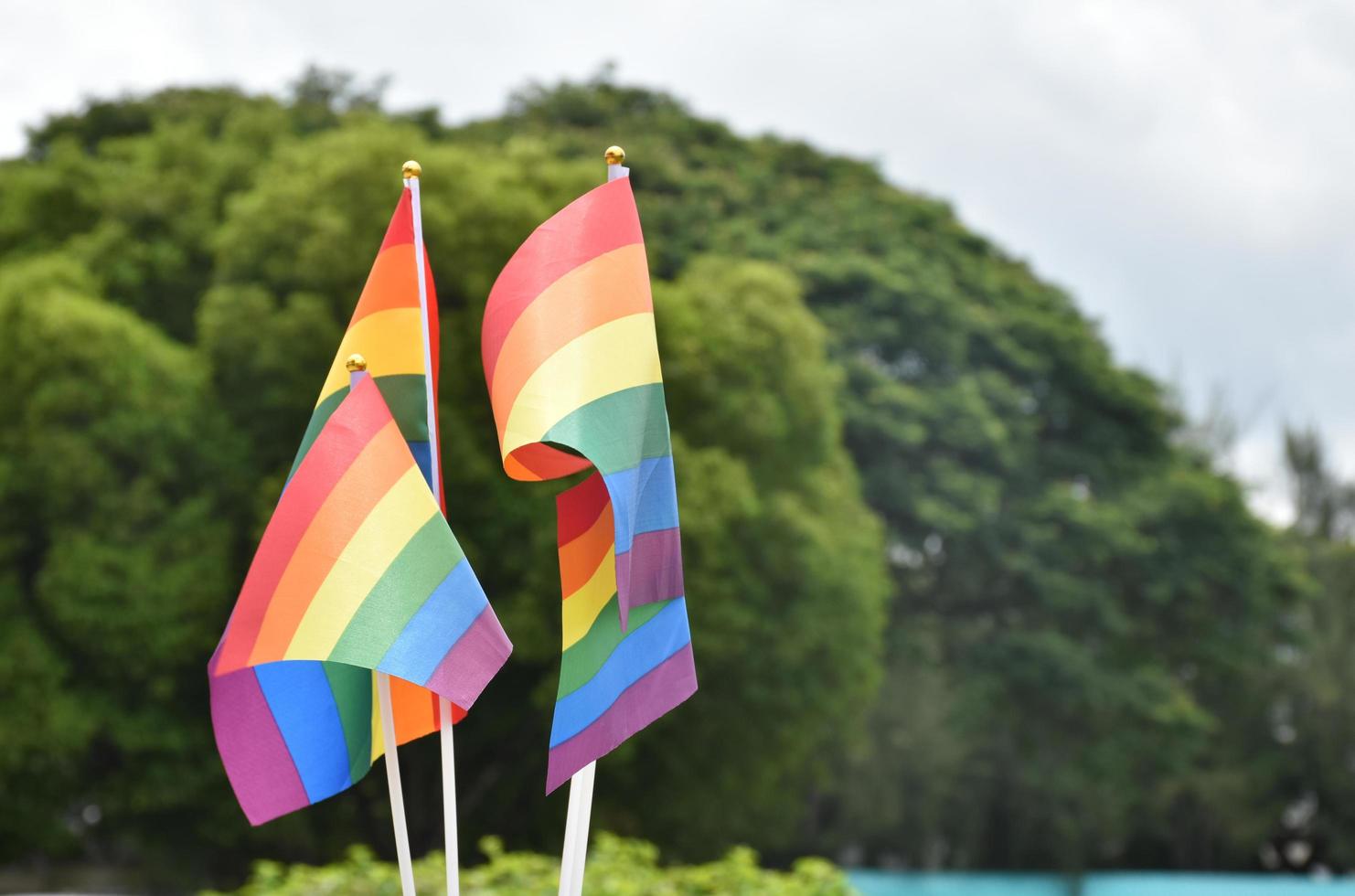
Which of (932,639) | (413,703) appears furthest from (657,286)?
(413,703)

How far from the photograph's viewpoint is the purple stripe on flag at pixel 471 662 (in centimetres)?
288

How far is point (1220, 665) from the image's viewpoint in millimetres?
16844

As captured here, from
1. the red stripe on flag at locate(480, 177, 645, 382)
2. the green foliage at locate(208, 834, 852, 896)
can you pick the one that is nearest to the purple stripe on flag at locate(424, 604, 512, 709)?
the red stripe on flag at locate(480, 177, 645, 382)

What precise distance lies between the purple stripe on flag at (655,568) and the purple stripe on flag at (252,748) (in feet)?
2.56

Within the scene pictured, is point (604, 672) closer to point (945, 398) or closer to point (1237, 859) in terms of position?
point (945, 398)

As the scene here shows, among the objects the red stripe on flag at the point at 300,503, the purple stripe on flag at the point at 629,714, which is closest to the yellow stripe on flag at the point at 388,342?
the red stripe on flag at the point at 300,503

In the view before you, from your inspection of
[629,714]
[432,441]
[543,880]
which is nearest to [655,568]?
[629,714]

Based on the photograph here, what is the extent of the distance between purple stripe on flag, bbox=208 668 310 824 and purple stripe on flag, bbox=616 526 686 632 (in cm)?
78

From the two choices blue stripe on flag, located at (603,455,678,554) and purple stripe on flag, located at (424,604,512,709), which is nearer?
purple stripe on flag, located at (424,604,512,709)

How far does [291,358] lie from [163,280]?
2.28 m

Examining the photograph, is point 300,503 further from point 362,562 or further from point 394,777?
point 394,777

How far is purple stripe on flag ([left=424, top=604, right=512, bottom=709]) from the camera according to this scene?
288 cm

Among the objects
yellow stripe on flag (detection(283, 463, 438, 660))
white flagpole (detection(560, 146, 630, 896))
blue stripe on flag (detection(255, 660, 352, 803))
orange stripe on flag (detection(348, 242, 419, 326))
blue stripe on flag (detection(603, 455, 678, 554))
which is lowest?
white flagpole (detection(560, 146, 630, 896))

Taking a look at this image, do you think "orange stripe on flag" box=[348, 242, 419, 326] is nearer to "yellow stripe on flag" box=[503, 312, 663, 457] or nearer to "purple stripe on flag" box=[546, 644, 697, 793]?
"yellow stripe on flag" box=[503, 312, 663, 457]
